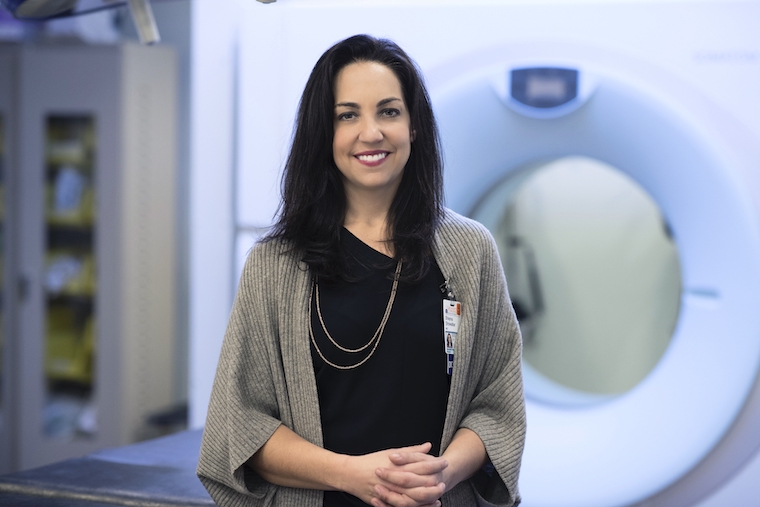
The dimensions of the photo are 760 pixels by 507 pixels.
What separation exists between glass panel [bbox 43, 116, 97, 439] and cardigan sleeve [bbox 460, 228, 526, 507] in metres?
2.18

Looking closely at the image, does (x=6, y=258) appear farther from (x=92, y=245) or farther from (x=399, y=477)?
(x=399, y=477)

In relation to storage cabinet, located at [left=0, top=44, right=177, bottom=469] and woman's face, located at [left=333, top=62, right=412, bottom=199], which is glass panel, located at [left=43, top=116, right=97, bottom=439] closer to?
storage cabinet, located at [left=0, top=44, right=177, bottom=469]

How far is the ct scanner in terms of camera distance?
1466mm

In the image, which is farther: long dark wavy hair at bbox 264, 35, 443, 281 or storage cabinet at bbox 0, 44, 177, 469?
storage cabinet at bbox 0, 44, 177, 469

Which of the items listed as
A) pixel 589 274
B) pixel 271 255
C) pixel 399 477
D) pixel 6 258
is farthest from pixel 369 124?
pixel 6 258

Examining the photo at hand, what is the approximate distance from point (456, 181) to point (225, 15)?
676mm

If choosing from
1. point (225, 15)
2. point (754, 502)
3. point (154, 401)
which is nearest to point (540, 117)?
point (225, 15)

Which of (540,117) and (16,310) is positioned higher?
(540,117)

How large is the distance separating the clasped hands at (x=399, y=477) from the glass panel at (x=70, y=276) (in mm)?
2198

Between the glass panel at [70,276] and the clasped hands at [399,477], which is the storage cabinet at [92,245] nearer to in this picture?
the glass panel at [70,276]

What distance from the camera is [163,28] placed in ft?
10.1

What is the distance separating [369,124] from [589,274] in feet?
6.06

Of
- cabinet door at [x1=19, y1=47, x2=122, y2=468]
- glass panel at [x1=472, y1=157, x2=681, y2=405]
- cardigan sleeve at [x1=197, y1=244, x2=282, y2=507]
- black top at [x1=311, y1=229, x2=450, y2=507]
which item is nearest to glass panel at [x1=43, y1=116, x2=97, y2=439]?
cabinet door at [x1=19, y1=47, x2=122, y2=468]

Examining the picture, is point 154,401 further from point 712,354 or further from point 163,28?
point 712,354
